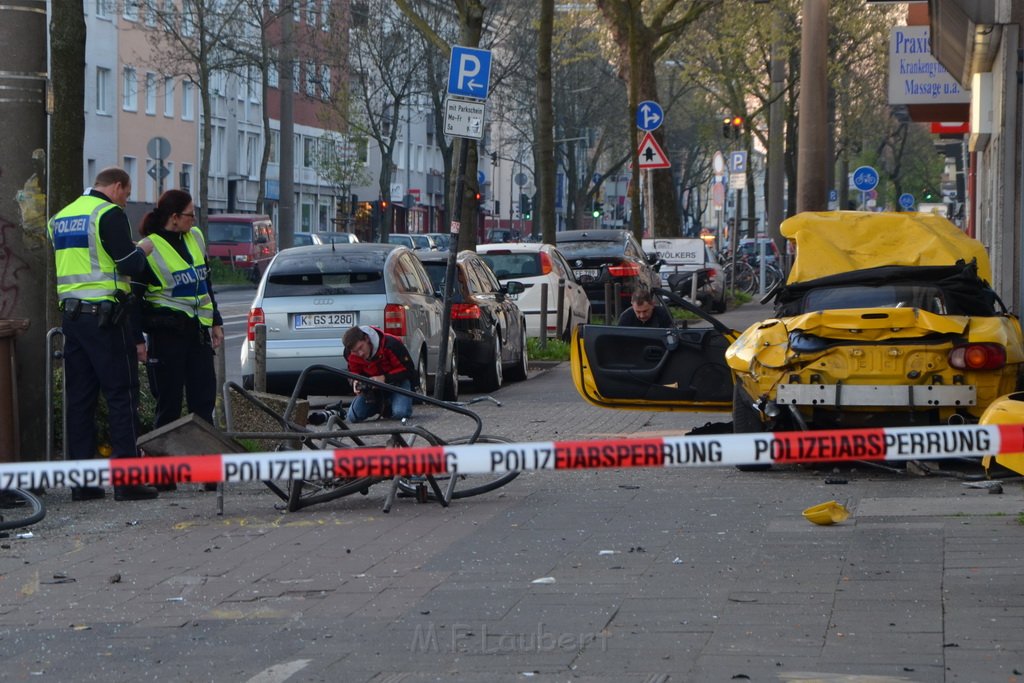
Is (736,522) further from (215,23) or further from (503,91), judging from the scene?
(503,91)

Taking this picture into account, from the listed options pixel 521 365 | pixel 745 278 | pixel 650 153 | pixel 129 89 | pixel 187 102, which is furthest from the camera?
pixel 187 102

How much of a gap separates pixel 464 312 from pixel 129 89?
4706cm

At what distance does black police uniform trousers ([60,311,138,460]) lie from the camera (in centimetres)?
956

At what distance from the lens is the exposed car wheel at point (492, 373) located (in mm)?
18047

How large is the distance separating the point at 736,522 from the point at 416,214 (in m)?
88.2

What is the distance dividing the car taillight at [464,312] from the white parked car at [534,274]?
16.8 ft

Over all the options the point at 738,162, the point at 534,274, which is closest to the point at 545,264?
the point at 534,274

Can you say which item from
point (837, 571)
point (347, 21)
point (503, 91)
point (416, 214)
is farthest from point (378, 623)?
point (416, 214)

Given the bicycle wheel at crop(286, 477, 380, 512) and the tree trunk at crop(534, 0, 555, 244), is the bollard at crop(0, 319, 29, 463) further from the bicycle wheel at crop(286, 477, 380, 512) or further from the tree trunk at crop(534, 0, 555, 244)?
the tree trunk at crop(534, 0, 555, 244)

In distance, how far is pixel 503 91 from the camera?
242 feet

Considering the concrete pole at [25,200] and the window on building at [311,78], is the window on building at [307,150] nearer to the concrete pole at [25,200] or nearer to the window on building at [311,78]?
the window on building at [311,78]

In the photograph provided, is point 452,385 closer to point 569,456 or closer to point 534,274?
point 534,274

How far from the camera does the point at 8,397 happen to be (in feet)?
31.4

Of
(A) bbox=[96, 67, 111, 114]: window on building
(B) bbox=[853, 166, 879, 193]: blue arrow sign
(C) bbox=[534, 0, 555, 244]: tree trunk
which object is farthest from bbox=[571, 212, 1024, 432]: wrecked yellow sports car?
(A) bbox=[96, 67, 111, 114]: window on building
